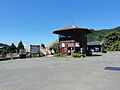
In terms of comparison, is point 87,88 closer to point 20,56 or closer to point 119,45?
point 20,56

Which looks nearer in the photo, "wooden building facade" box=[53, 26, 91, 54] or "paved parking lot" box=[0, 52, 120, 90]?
"paved parking lot" box=[0, 52, 120, 90]

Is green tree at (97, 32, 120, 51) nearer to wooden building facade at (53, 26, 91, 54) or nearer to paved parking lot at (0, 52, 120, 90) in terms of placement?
wooden building facade at (53, 26, 91, 54)

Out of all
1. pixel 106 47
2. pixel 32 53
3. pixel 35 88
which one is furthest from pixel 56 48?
pixel 106 47

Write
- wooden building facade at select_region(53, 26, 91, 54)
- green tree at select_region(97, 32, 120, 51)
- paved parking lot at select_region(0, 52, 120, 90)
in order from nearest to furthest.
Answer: paved parking lot at select_region(0, 52, 120, 90) < wooden building facade at select_region(53, 26, 91, 54) < green tree at select_region(97, 32, 120, 51)

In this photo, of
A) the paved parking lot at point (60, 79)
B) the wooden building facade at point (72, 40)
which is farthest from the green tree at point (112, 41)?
the paved parking lot at point (60, 79)

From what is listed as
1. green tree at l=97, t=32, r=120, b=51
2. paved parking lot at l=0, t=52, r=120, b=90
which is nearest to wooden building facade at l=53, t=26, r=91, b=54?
paved parking lot at l=0, t=52, r=120, b=90

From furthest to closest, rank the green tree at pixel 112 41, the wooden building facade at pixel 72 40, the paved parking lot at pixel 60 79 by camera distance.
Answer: the green tree at pixel 112 41, the wooden building facade at pixel 72 40, the paved parking lot at pixel 60 79

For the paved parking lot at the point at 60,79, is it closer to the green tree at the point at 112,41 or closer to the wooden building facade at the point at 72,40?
the wooden building facade at the point at 72,40

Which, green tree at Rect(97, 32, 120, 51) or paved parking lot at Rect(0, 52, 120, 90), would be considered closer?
paved parking lot at Rect(0, 52, 120, 90)

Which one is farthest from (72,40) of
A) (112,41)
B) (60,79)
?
(112,41)

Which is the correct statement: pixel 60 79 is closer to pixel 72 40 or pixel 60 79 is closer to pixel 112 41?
pixel 72 40

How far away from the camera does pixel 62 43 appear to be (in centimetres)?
3009

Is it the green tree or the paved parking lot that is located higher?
the green tree

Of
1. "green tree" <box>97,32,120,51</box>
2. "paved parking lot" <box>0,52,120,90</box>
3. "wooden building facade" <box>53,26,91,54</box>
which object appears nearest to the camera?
"paved parking lot" <box>0,52,120,90</box>
